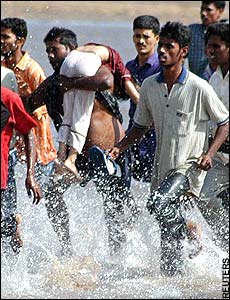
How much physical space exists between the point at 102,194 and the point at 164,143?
27.8 inches

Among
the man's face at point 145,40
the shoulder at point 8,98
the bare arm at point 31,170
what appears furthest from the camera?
the man's face at point 145,40

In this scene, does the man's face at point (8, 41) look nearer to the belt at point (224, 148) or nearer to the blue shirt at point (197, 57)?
the belt at point (224, 148)

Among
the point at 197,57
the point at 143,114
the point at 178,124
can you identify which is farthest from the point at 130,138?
the point at 197,57

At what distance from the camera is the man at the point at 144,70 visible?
30.1 feet

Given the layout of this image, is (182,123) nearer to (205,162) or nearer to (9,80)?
(205,162)

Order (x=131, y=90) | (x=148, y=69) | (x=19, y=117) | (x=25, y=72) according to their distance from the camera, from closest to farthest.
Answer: (x=19, y=117) < (x=131, y=90) < (x=25, y=72) < (x=148, y=69)

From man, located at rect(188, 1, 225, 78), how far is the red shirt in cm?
327

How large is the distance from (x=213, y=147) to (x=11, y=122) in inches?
55.0

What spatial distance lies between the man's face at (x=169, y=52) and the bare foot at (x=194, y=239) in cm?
118

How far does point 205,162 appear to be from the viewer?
8.27 m

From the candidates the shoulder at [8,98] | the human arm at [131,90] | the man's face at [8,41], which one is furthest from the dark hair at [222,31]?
the shoulder at [8,98]

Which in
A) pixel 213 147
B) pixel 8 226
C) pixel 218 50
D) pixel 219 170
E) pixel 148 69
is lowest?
pixel 8 226

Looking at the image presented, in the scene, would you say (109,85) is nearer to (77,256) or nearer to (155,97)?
(155,97)

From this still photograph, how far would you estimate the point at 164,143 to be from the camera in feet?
27.5
